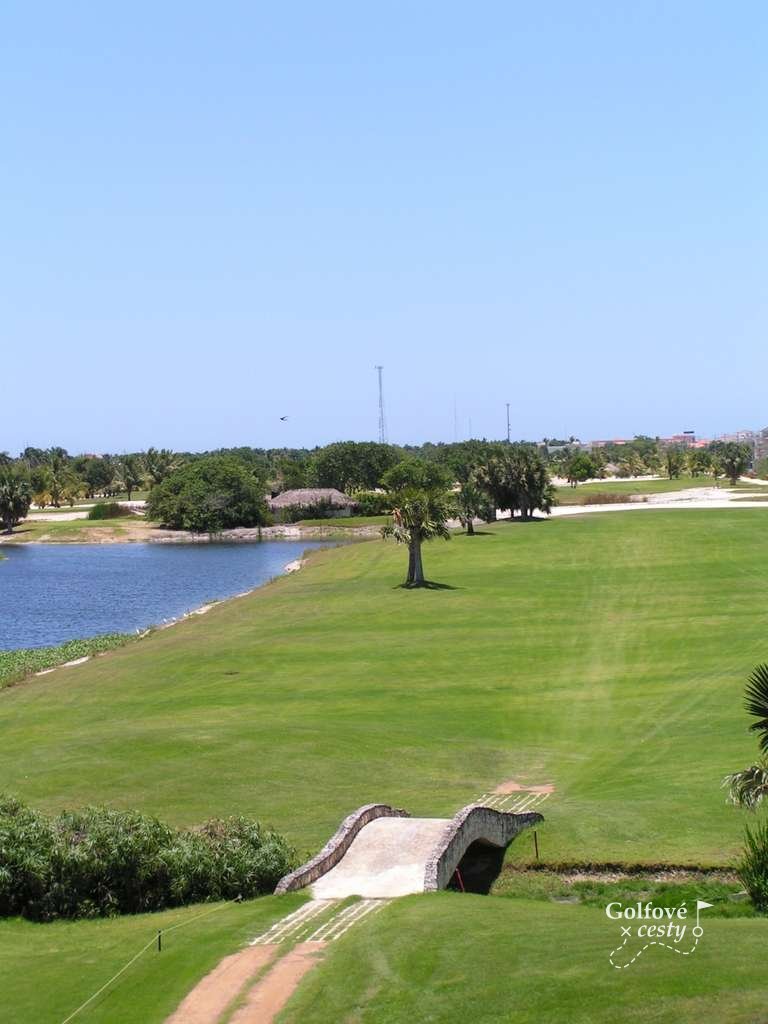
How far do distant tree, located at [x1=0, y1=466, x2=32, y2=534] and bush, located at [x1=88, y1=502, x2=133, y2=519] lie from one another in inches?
494

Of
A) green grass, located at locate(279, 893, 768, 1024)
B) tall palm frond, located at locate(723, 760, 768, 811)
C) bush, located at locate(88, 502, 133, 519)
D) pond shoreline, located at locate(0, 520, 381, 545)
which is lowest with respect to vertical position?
green grass, located at locate(279, 893, 768, 1024)

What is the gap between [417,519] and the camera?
8044 cm

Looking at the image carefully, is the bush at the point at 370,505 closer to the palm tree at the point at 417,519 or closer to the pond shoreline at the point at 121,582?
the pond shoreline at the point at 121,582

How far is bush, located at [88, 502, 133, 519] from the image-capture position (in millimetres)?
180375

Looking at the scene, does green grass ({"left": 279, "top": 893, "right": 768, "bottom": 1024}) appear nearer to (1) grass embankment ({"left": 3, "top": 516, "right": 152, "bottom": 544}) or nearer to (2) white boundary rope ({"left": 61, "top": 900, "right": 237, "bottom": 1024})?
(2) white boundary rope ({"left": 61, "top": 900, "right": 237, "bottom": 1024})

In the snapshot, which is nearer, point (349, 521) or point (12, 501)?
point (349, 521)

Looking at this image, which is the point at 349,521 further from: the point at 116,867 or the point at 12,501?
the point at 116,867

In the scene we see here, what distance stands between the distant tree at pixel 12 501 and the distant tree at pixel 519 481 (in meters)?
68.7

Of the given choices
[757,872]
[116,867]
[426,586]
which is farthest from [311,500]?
[757,872]

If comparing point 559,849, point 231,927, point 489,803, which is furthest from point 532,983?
point 489,803

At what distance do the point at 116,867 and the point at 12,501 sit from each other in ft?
493

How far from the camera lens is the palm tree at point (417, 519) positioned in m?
80.4

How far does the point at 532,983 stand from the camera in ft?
56.5

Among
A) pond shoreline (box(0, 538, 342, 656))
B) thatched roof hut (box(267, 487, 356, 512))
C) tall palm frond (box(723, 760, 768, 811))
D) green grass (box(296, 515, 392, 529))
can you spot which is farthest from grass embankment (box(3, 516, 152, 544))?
tall palm frond (box(723, 760, 768, 811))
